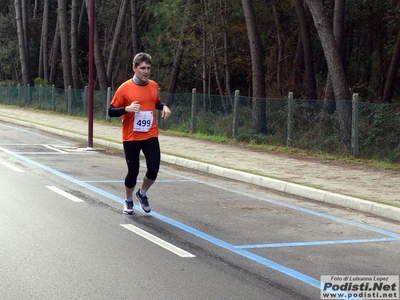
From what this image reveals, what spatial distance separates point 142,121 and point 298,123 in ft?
36.7

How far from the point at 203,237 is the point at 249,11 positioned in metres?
16.3

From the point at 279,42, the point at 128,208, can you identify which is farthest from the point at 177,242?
the point at 279,42

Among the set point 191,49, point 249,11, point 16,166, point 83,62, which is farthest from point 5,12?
point 16,166

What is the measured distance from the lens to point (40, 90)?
139 feet

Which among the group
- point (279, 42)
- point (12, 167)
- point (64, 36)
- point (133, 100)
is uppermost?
point (64, 36)

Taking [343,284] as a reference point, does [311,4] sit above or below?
above

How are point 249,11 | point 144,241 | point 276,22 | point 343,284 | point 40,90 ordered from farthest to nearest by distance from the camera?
point 40,90
point 276,22
point 249,11
point 144,241
point 343,284

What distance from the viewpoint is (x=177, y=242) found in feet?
25.5

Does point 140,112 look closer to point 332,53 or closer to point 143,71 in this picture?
point 143,71

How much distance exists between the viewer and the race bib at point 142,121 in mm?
9125

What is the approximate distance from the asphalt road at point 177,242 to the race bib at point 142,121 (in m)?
1.15

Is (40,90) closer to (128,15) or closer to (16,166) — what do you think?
(128,15)

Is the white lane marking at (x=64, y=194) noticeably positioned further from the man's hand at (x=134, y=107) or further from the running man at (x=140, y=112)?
the man's hand at (x=134, y=107)

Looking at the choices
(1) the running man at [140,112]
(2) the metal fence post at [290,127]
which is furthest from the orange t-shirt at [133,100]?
(2) the metal fence post at [290,127]
